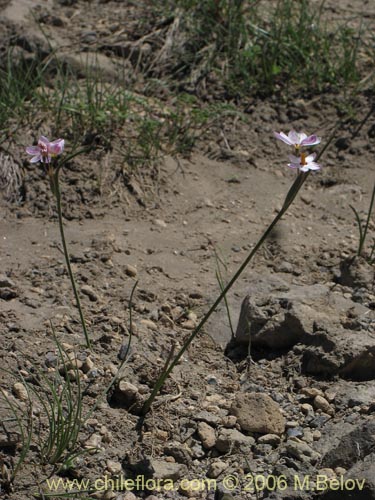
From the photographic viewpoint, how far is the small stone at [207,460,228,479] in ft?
9.36

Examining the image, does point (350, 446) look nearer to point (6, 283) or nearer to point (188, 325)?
point (188, 325)

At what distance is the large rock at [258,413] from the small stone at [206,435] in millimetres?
115

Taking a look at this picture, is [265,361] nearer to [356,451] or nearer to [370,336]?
[370,336]

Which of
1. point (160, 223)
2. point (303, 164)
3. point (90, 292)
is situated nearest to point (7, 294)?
point (90, 292)

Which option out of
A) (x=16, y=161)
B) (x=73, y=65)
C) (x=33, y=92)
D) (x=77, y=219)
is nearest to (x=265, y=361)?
(x=77, y=219)

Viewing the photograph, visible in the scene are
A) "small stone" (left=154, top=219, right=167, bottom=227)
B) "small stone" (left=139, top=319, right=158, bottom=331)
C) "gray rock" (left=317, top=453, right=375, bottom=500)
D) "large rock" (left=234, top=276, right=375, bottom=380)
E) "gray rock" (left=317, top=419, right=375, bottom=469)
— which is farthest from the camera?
"small stone" (left=154, top=219, right=167, bottom=227)

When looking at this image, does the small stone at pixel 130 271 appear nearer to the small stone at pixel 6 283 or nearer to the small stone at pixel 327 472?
the small stone at pixel 6 283

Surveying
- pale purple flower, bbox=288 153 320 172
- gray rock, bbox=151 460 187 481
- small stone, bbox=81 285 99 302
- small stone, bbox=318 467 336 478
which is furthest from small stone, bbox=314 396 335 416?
small stone, bbox=81 285 99 302

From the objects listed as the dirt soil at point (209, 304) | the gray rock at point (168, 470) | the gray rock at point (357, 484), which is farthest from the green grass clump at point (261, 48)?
the gray rock at point (357, 484)

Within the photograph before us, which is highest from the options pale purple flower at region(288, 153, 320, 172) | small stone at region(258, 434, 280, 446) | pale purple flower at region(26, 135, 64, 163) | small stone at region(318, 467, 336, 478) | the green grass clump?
pale purple flower at region(288, 153, 320, 172)

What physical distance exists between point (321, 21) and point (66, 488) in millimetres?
3853

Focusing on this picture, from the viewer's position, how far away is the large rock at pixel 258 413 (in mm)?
3016

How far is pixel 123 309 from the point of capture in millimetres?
3621

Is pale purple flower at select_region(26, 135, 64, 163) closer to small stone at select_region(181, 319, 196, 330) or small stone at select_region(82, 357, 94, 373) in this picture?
small stone at select_region(82, 357, 94, 373)
